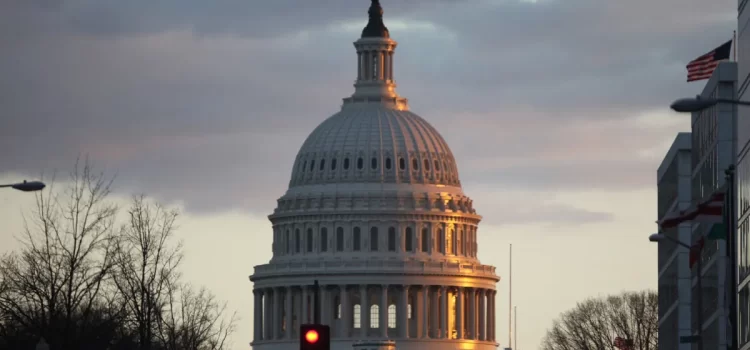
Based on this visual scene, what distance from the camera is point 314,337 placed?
208 feet

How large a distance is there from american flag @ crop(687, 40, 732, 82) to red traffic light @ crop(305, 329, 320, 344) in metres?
37.6

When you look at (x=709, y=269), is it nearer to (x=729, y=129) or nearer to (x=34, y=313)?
(x=729, y=129)

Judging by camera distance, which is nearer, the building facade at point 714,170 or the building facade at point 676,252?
the building facade at point 714,170

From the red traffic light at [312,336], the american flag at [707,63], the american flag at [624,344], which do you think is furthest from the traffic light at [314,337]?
the american flag at [624,344]

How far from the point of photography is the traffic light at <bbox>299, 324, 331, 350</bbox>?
2485 inches

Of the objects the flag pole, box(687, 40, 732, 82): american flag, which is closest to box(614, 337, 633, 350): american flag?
box(687, 40, 732, 82): american flag

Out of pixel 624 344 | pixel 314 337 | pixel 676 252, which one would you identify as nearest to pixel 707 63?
pixel 676 252

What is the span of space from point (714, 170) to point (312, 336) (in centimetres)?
3760

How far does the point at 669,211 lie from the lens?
391 ft

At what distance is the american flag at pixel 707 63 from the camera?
99.5 m

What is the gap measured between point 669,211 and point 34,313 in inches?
1099

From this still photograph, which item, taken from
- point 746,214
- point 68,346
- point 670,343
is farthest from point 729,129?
point 670,343

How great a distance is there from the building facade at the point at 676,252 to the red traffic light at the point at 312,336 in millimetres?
48847

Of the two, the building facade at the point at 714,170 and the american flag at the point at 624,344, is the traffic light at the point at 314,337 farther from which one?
the american flag at the point at 624,344
